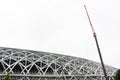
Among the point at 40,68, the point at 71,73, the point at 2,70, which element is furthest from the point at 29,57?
the point at 71,73

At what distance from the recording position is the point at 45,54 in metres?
49.3

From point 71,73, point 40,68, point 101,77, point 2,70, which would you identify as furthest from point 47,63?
point 101,77

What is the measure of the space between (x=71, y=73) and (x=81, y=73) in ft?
10.0

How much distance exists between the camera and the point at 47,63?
44375 millimetres

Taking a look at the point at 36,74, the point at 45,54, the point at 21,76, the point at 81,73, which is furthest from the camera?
the point at 45,54

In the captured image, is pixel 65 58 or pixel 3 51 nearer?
pixel 3 51

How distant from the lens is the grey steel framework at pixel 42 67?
39.2 meters

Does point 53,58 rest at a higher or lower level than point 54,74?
higher

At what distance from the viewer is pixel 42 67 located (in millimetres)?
42781

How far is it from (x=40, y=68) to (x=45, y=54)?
25.9 ft

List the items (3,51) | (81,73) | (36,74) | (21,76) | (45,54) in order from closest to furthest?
(21,76) → (36,74) → (3,51) → (81,73) → (45,54)

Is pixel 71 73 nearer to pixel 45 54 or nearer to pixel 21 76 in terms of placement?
pixel 45 54

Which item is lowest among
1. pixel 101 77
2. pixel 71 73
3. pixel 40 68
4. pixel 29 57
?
pixel 101 77

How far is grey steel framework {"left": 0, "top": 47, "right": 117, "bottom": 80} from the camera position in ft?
129
